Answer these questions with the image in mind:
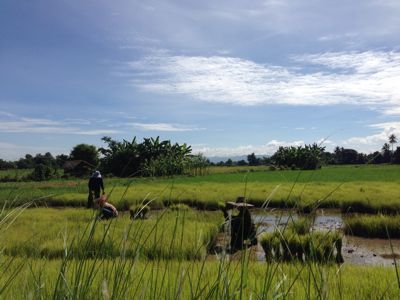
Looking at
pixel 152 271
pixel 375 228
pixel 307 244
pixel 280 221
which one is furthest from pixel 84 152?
pixel 152 271

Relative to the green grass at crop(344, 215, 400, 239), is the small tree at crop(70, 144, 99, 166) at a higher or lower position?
higher

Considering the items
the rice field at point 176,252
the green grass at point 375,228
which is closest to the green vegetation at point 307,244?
the rice field at point 176,252

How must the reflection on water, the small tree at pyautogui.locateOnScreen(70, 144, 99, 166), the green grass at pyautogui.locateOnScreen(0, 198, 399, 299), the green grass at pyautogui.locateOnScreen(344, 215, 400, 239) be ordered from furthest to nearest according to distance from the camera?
1. the small tree at pyautogui.locateOnScreen(70, 144, 99, 166)
2. the green grass at pyautogui.locateOnScreen(344, 215, 400, 239)
3. the reflection on water
4. the green grass at pyautogui.locateOnScreen(0, 198, 399, 299)

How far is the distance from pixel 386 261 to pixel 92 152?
4387 centimetres

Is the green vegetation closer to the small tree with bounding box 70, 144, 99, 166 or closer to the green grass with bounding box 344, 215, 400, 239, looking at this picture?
the green grass with bounding box 344, 215, 400, 239

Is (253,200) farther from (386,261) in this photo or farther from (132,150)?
(132,150)

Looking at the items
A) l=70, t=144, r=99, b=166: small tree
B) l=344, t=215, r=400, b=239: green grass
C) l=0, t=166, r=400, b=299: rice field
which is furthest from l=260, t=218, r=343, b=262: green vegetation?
l=70, t=144, r=99, b=166: small tree

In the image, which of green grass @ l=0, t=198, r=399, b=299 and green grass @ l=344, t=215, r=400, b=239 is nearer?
green grass @ l=0, t=198, r=399, b=299

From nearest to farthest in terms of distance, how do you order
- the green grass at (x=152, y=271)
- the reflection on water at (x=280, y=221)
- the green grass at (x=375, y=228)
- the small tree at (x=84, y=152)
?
the green grass at (x=152, y=271) → the reflection on water at (x=280, y=221) → the green grass at (x=375, y=228) → the small tree at (x=84, y=152)

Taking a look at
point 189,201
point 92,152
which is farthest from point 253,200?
point 92,152

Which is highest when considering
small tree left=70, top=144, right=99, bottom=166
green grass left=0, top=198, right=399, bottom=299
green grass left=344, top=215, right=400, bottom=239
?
small tree left=70, top=144, right=99, bottom=166

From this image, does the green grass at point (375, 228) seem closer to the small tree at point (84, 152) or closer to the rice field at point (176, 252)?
the rice field at point (176, 252)

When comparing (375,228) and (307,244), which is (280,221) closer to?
(307,244)

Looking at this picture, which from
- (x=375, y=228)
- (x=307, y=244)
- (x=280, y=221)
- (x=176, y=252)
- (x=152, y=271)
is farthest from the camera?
(x=375, y=228)
